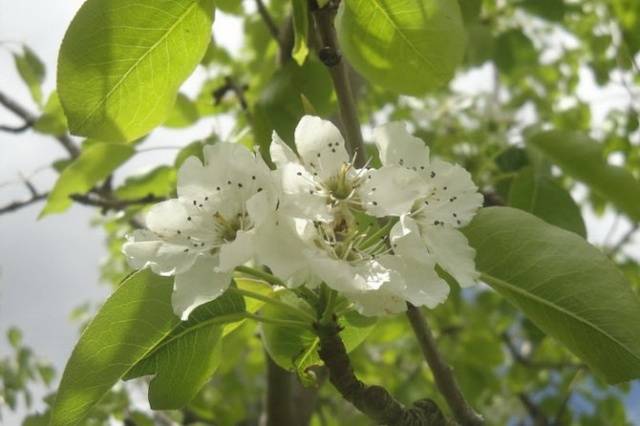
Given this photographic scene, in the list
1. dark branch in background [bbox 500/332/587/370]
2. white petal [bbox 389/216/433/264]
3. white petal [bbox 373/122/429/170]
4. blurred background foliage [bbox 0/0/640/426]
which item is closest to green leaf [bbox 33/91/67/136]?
blurred background foliage [bbox 0/0/640/426]

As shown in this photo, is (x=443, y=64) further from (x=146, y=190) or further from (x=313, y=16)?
(x=146, y=190)

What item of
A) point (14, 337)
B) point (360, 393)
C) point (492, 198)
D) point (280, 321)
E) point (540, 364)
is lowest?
point (540, 364)

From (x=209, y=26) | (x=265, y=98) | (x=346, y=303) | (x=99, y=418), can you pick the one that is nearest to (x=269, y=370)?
(x=99, y=418)

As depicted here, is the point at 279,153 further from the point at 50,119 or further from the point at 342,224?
the point at 50,119

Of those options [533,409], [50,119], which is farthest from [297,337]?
[533,409]

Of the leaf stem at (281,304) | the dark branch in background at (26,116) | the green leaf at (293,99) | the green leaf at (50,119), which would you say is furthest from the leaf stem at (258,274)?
the dark branch in background at (26,116)

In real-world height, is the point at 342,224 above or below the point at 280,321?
above
